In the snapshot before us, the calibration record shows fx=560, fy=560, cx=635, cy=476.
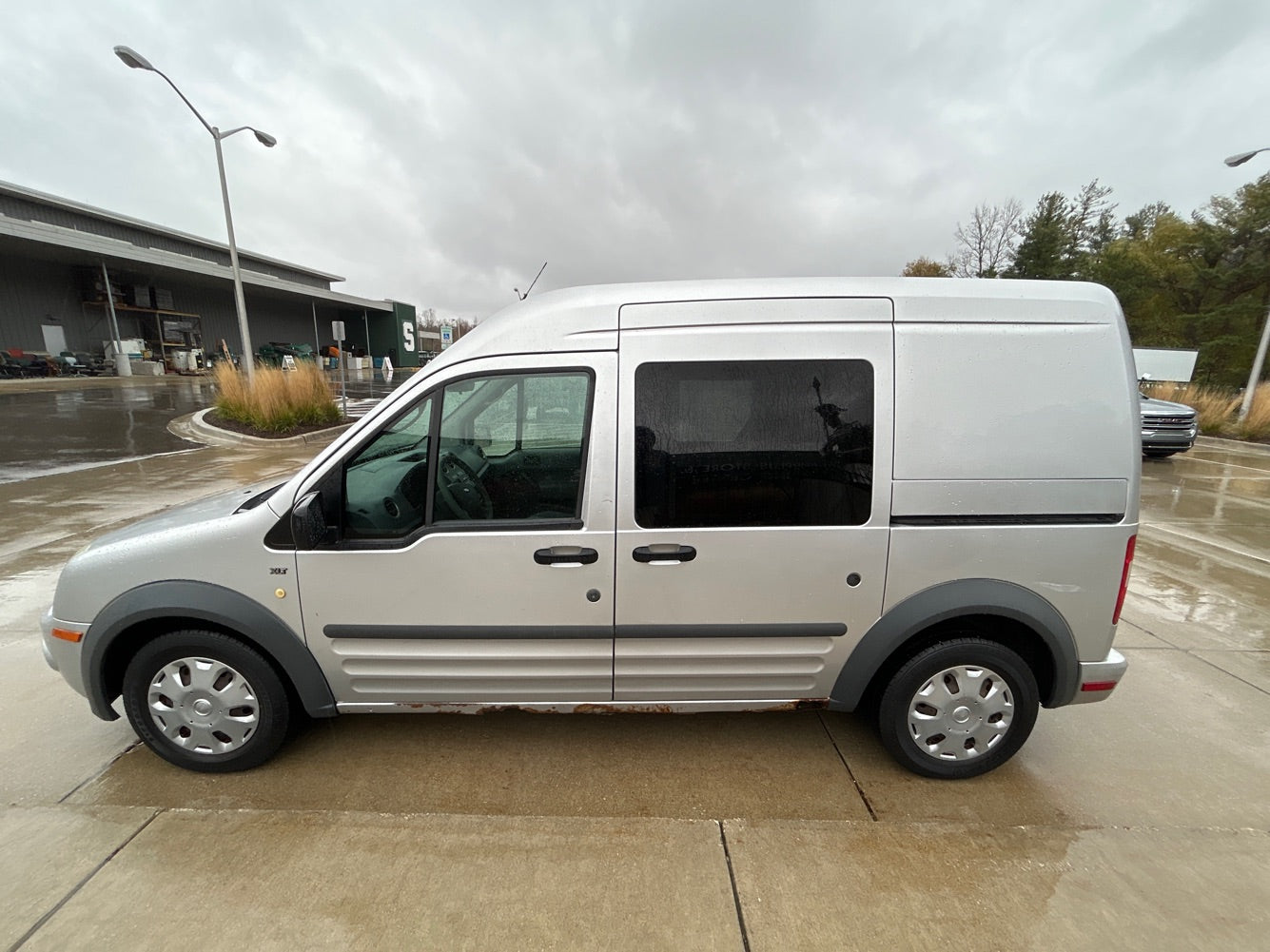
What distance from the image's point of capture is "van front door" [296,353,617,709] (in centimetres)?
229

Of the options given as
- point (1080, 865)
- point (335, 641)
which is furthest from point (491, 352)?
point (1080, 865)

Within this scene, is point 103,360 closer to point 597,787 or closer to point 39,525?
point 39,525

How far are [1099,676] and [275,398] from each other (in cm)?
1504

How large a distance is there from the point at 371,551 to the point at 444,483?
0.40 m

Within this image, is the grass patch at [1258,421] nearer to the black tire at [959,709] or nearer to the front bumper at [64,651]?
the black tire at [959,709]

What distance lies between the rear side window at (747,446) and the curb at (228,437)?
39.2 feet

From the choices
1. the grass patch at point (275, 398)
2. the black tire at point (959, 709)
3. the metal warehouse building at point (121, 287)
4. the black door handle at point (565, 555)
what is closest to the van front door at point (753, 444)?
the black door handle at point (565, 555)

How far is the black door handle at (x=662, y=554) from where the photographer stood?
229 cm

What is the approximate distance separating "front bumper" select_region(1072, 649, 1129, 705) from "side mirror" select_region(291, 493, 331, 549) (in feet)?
10.7

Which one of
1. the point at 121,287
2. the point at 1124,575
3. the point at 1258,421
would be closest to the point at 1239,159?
the point at 1258,421

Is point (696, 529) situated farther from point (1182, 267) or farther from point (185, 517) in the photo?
point (1182, 267)

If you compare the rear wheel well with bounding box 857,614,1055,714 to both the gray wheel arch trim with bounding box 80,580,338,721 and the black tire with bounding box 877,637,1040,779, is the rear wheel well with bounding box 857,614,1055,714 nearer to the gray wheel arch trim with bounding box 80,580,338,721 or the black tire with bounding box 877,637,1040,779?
the black tire with bounding box 877,637,1040,779

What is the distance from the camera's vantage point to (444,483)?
239 cm

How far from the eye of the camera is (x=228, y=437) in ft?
40.8
